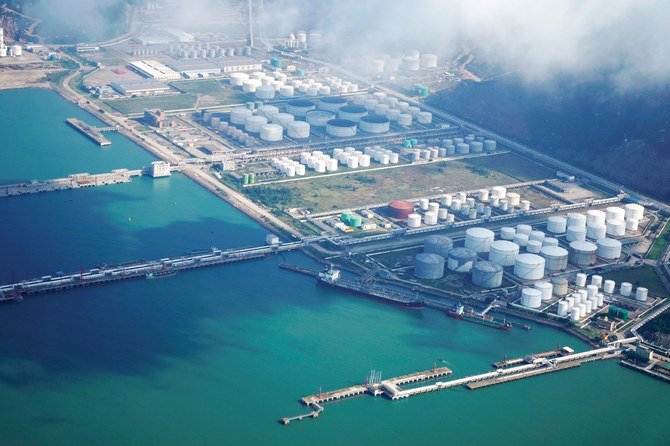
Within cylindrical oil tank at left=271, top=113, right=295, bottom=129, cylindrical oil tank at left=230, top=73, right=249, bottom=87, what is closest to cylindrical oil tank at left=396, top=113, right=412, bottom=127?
cylindrical oil tank at left=271, top=113, right=295, bottom=129

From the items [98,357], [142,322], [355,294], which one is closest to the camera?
[98,357]

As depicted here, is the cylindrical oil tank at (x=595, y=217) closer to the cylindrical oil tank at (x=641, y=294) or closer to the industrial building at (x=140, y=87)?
the cylindrical oil tank at (x=641, y=294)

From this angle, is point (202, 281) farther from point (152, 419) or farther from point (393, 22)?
point (393, 22)

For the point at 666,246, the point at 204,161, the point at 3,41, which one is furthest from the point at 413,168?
the point at 3,41

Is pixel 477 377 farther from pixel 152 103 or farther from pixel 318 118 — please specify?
pixel 152 103

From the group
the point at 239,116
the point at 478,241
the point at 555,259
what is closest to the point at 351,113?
the point at 239,116

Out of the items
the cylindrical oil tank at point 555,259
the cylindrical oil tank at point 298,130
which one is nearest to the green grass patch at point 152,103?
the cylindrical oil tank at point 298,130

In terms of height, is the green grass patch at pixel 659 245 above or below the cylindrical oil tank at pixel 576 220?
below
